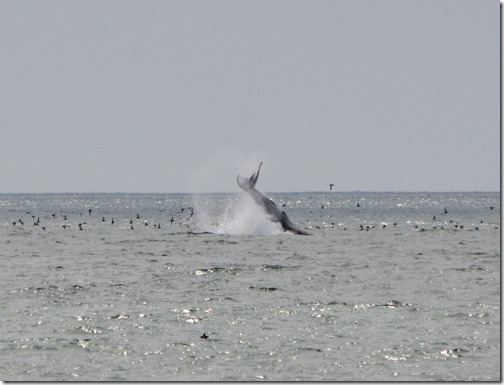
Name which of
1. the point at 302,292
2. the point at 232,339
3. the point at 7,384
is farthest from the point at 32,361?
the point at 302,292

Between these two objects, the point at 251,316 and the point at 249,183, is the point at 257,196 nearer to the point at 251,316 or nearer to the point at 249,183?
the point at 249,183

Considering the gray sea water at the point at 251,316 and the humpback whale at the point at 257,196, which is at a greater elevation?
the humpback whale at the point at 257,196

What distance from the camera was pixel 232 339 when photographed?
1212 inches

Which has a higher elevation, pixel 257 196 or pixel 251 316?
pixel 257 196

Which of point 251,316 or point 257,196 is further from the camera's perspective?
point 257,196

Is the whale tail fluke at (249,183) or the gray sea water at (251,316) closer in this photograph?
the gray sea water at (251,316)

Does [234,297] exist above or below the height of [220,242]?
below

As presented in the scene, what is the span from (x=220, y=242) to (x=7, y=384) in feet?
159

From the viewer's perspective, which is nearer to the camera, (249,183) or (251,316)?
(251,316)

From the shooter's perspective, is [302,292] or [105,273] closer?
[302,292]

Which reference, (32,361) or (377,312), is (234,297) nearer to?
(377,312)

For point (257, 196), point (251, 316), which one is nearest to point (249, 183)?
point (257, 196)

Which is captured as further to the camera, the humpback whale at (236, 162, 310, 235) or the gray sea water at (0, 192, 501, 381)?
the humpback whale at (236, 162, 310, 235)

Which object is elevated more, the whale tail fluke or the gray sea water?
the whale tail fluke
